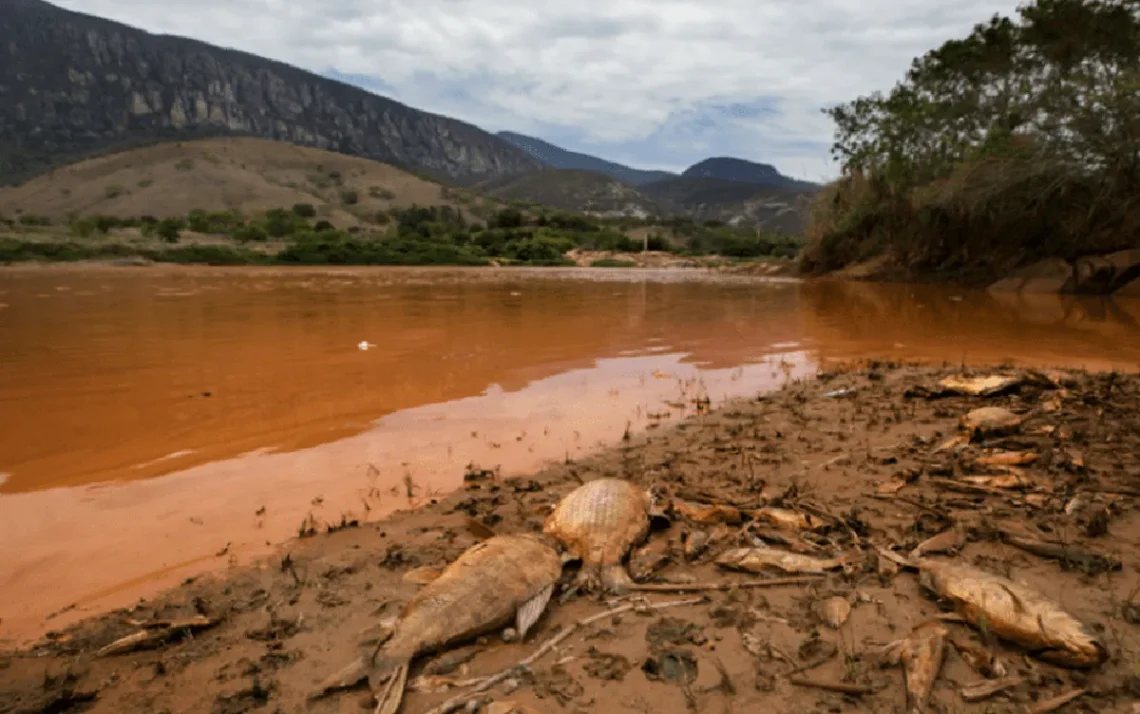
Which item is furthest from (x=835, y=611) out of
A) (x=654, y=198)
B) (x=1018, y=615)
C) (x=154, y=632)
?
(x=654, y=198)

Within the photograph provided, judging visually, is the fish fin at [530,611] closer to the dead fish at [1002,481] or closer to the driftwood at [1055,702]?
the driftwood at [1055,702]

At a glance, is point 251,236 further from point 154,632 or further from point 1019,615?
point 1019,615

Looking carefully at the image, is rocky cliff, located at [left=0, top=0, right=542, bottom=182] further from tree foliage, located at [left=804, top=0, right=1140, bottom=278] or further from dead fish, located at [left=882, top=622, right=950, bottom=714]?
dead fish, located at [left=882, top=622, right=950, bottom=714]

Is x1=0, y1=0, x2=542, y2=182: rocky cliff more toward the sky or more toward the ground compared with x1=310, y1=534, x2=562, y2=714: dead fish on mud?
more toward the sky

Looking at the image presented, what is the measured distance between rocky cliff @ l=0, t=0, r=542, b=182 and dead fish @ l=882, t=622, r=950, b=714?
341 ft

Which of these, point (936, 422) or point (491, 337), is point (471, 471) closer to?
point (936, 422)

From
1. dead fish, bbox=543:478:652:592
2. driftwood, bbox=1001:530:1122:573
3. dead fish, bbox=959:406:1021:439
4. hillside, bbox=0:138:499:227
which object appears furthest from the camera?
hillside, bbox=0:138:499:227

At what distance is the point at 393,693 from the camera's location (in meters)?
1.83

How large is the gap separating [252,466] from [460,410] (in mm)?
1859

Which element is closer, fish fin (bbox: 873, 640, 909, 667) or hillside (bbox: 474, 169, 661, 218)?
fish fin (bbox: 873, 640, 909, 667)

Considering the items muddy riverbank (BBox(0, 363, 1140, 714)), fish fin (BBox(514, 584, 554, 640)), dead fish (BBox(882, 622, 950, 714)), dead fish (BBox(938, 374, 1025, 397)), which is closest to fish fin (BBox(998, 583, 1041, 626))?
muddy riverbank (BBox(0, 363, 1140, 714))

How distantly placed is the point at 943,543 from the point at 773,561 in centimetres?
75

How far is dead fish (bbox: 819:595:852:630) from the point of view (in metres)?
2.13

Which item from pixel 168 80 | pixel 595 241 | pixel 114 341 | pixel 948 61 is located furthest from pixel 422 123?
pixel 114 341
